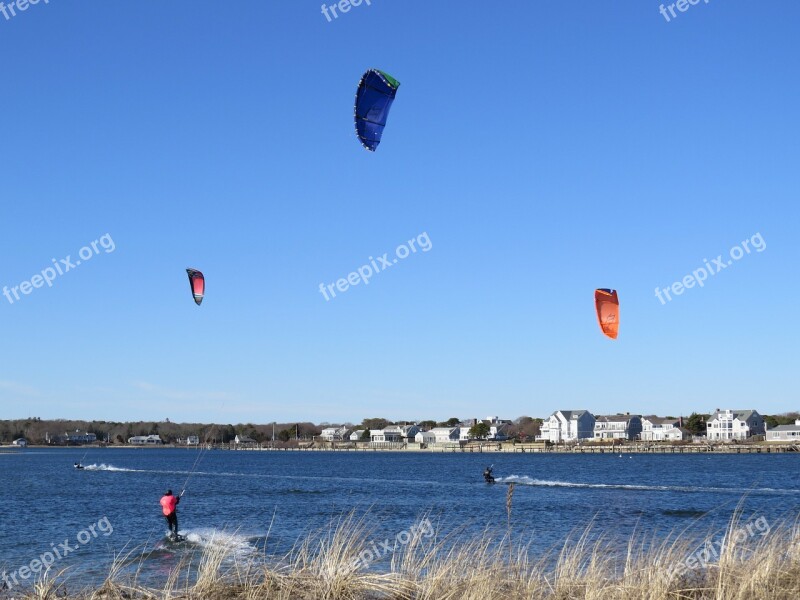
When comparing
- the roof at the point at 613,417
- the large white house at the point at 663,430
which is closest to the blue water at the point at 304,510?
the large white house at the point at 663,430

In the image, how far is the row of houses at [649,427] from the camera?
552 feet

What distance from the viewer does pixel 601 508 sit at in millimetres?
42375

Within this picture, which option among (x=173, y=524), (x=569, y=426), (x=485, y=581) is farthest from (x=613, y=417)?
(x=485, y=581)

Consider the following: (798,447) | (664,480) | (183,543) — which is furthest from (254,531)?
(798,447)

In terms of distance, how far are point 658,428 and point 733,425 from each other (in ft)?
52.4

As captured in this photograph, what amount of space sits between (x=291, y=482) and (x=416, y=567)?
60048mm

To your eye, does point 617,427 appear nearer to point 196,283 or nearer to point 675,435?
point 675,435

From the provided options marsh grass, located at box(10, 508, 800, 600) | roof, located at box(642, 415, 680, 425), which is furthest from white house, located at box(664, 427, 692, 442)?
marsh grass, located at box(10, 508, 800, 600)

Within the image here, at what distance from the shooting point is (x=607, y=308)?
1195 inches

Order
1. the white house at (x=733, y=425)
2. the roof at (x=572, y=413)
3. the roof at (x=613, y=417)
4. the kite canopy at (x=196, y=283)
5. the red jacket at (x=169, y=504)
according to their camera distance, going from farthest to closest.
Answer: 1. the roof at (x=613, y=417)
2. the roof at (x=572, y=413)
3. the white house at (x=733, y=425)
4. the kite canopy at (x=196, y=283)
5. the red jacket at (x=169, y=504)

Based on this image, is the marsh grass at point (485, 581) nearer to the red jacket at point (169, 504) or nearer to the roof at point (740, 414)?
the red jacket at point (169, 504)

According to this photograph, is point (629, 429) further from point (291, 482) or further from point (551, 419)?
point (291, 482)
